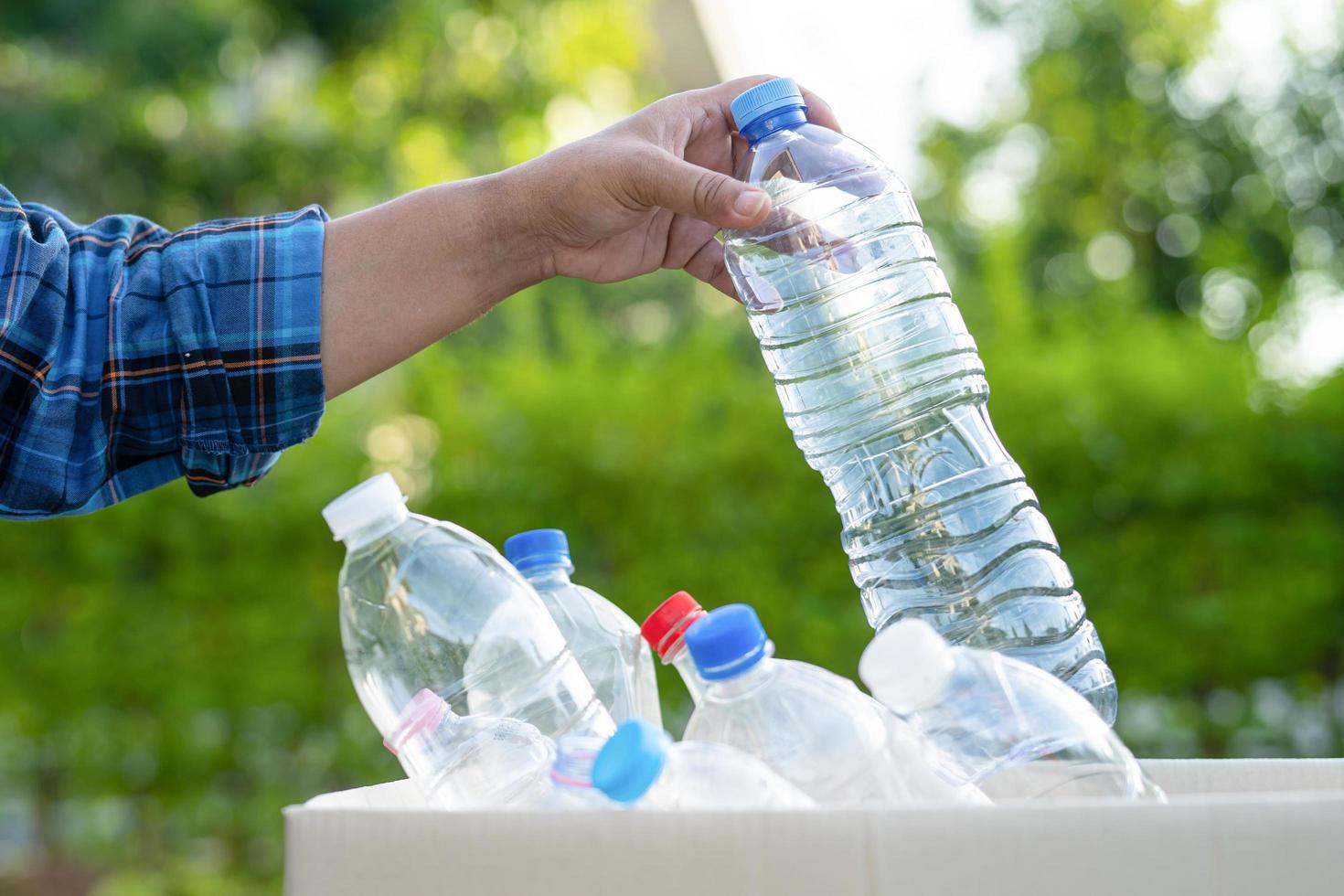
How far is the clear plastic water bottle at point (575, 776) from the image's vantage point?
0.81 meters

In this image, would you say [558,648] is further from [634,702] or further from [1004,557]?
[1004,557]

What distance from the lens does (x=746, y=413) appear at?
3691mm

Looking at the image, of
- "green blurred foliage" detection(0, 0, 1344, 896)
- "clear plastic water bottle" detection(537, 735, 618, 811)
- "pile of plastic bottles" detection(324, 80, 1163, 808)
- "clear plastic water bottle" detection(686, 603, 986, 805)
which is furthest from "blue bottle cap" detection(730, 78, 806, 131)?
"green blurred foliage" detection(0, 0, 1344, 896)

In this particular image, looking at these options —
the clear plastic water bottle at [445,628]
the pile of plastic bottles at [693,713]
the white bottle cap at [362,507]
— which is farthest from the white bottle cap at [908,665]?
the white bottle cap at [362,507]

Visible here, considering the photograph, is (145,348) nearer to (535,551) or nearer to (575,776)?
(535,551)

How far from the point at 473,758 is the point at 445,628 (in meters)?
0.17

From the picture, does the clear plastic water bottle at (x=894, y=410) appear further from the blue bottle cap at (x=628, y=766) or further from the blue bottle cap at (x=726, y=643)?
the blue bottle cap at (x=628, y=766)

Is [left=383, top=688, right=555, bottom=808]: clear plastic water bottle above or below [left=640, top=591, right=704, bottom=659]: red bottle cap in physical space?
below

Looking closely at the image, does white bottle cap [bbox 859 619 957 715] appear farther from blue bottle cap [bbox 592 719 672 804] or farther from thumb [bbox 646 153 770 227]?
thumb [bbox 646 153 770 227]

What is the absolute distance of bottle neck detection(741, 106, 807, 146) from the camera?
1228 mm

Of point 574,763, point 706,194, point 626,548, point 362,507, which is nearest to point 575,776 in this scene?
point 574,763

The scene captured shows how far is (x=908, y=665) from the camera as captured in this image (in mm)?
813

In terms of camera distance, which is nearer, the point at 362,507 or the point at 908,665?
the point at 908,665

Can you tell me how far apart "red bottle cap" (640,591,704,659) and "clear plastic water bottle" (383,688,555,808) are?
13 cm
